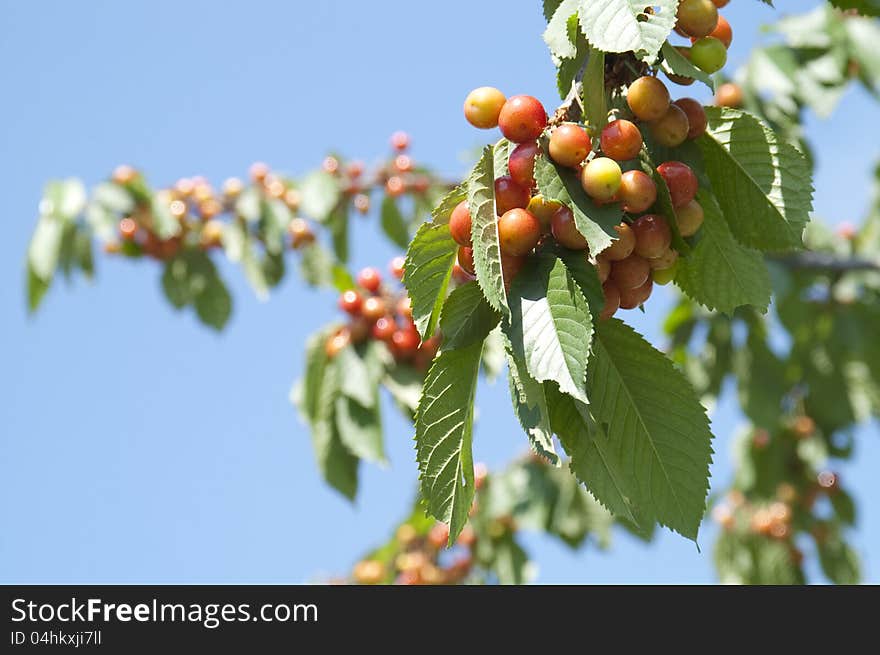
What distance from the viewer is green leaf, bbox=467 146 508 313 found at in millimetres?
1267

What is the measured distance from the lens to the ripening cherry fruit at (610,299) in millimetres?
1375

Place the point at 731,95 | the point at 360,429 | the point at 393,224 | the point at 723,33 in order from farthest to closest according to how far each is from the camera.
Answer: the point at 393,224
the point at 731,95
the point at 360,429
the point at 723,33

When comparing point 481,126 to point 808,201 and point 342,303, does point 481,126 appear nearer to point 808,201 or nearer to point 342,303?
point 808,201

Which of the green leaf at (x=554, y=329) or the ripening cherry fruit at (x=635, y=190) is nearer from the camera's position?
the green leaf at (x=554, y=329)

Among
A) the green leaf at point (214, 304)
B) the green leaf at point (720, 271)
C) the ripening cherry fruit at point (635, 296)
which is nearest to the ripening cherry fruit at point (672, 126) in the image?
the green leaf at point (720, 271)

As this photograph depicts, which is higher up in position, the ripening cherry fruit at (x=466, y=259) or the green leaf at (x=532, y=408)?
the ripening cherry fruit at (x=466, y=259)

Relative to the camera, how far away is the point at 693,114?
149cm

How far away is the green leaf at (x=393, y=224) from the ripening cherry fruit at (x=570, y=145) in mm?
4006

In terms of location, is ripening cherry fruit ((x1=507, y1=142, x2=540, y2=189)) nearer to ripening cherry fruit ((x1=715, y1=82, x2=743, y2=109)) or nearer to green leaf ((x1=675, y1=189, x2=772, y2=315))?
green leaf ((x1=675, y1=189, x2=772, y2=315))

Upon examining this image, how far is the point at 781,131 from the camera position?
14.8 ft

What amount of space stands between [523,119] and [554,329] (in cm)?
33

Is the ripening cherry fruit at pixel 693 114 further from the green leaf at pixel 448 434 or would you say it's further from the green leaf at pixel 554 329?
the green leaf at pixel 448 434

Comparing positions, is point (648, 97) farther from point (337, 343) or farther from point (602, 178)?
point (337, 343)

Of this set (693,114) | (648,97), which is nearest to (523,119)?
(648,97)
